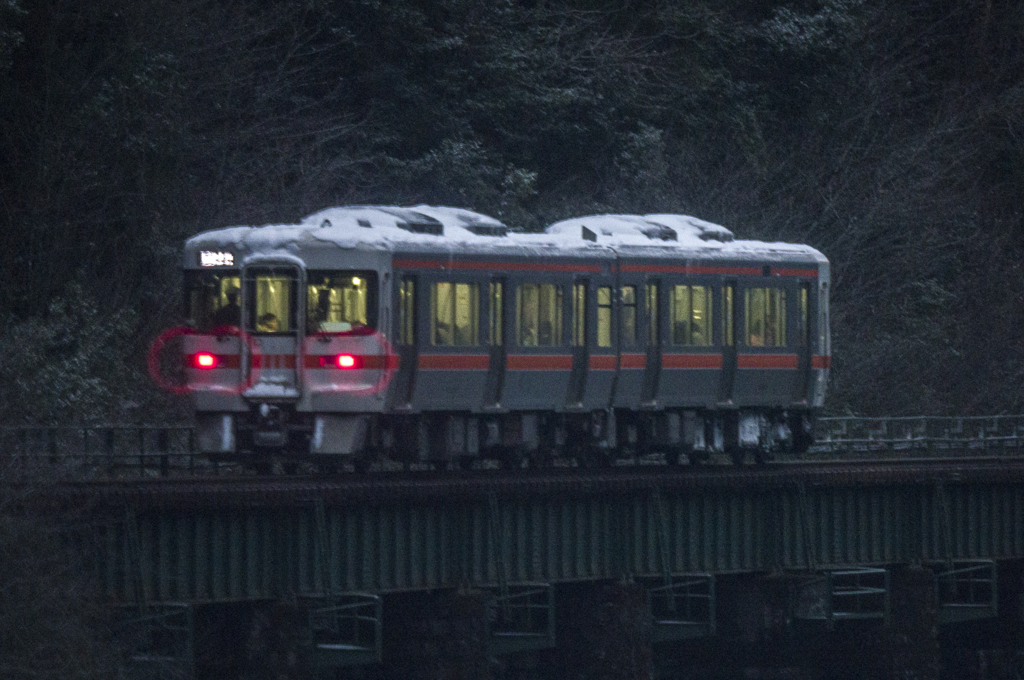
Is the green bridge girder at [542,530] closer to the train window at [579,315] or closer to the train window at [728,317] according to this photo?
the train window at [728,317]

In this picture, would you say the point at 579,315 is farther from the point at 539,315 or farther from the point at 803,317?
the point at 803,317

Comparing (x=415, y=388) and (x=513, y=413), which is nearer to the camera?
(x=415, y=388)

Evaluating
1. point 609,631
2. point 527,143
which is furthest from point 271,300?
point 527,143

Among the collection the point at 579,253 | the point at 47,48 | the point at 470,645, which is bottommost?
the point at 470,645

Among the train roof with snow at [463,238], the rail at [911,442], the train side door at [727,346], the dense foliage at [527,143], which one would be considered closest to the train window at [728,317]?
the train side door at [727,346]

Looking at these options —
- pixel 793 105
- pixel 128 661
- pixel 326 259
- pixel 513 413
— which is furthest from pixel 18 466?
pixel 793 105

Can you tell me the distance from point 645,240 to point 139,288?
34.4 ft

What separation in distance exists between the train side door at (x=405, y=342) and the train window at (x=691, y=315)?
5322mm

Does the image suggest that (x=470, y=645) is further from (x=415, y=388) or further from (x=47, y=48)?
(x=47, y=48)

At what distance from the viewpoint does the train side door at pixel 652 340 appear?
28250 millimetres

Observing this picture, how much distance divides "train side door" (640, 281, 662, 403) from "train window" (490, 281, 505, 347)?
3.06 metres

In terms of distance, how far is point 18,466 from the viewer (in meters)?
20.2

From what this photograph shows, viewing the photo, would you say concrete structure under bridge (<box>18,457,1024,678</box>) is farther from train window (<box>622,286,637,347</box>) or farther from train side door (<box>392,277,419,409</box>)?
train window (<box>622,286,637,347</box>)

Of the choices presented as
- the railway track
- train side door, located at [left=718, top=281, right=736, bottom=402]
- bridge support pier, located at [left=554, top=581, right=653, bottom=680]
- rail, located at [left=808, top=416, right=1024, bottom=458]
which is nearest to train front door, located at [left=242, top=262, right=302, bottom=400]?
the railway track
